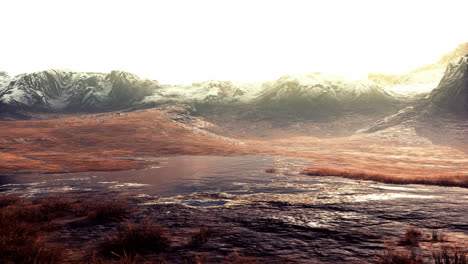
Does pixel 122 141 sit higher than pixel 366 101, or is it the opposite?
pixel 366 101

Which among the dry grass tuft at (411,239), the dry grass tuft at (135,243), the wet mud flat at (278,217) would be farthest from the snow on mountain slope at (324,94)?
the dry grass tuft at (135,243)

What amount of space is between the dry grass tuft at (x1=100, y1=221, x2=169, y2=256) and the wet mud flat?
16.8 inches

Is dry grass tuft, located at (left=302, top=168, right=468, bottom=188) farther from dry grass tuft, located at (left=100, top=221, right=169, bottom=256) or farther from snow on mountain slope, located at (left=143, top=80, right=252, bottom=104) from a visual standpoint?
snow on mountain slope, located at (left=143, top=80, right=252, bottom=104)

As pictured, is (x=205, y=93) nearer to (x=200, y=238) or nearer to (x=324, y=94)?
(x=324, y=94)

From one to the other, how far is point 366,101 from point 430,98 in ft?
86.9

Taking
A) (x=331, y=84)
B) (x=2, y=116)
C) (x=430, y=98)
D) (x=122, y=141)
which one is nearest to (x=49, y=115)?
(x=2, y=116)

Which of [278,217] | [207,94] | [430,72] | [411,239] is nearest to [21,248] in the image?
[278,217]

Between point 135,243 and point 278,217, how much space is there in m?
6.78

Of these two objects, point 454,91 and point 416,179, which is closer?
point 416,179

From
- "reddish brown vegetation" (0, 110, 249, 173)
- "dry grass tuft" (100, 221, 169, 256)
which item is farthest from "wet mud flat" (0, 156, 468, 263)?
"reddish brown vegetation" (0, 110, 249, 173)

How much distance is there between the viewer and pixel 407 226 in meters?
11.0

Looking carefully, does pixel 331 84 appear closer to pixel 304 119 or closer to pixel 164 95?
pixel 304 119

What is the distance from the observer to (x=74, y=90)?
15638 cm

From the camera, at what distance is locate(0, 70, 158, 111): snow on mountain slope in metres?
143
